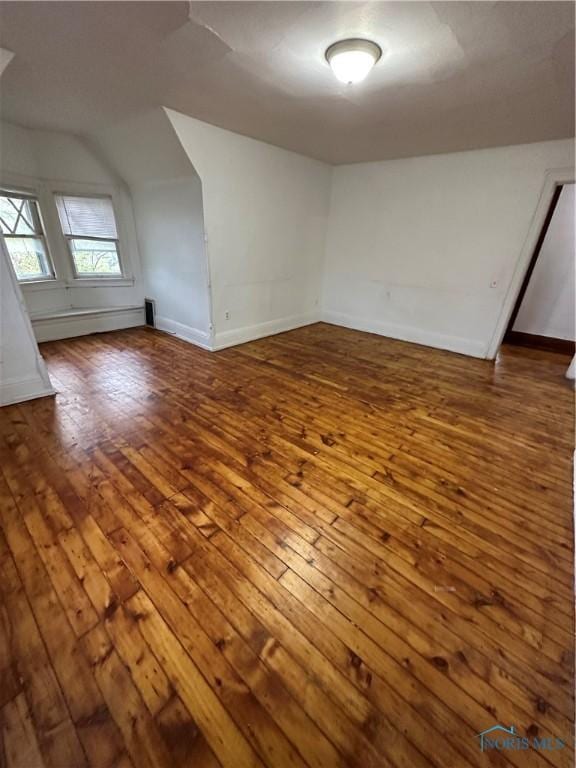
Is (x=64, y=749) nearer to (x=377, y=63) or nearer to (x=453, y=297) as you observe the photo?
(x=377, y=63)

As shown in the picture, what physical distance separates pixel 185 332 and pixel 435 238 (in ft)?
12.5

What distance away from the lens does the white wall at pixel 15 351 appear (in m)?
2.40

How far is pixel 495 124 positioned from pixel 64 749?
16.1 feet

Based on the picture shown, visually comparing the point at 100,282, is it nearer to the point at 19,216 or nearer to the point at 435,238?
the point at 19,216

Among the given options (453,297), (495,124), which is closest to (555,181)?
(495,124)

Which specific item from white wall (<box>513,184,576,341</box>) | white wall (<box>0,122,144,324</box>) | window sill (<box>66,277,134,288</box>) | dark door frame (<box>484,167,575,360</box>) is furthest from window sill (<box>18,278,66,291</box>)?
white wall (<box>513,184,576,341</box>)

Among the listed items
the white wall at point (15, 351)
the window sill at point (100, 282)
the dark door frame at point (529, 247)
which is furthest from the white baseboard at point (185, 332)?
the dark door frame at point (529, 247)

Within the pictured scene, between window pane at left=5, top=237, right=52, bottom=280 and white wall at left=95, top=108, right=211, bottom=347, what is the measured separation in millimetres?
1260

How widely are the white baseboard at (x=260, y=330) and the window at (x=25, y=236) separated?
2.62 meters

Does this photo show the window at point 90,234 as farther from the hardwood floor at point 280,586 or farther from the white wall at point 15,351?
the hardwood floor at point 280,586

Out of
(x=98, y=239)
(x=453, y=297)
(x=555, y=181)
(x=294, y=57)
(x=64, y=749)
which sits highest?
(x=294, y=57)

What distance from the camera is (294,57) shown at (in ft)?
6.58

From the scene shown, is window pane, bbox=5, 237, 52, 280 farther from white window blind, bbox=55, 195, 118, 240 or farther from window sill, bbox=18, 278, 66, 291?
white window blind, bbox=55, 195, 118, 240

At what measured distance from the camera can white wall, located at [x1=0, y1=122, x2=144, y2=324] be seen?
Answer: 3713mm
